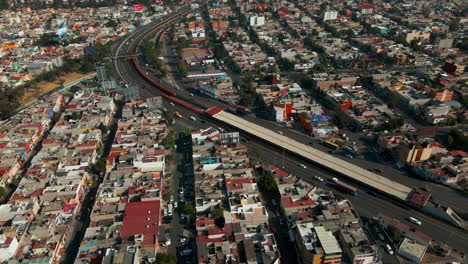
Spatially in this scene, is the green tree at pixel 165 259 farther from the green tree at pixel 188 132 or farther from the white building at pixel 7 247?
the green tree at pixel 188 132

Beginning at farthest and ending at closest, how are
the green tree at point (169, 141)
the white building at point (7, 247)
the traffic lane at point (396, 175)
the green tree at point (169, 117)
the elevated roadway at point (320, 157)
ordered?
1. the green tree at point (169, 117)
2. the green tree at point (169, 141)
3. the elevated roadway at point (320, 157)
4. the traffic lane at point (396, 175)
5. the white building at point (7, 247)

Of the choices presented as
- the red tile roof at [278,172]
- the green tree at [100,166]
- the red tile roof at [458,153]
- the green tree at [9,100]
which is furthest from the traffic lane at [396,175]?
the green tree at [9,100]

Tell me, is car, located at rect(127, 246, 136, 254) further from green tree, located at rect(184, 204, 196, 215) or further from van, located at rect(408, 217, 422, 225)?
van, located at rect(408, 217, 422, 225)

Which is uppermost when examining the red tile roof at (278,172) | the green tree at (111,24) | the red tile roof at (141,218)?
the green tree at (111,24)

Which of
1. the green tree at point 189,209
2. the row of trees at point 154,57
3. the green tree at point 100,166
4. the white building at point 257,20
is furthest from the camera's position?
the white building at point 257,20

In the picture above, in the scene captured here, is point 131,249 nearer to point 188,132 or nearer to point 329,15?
point 188,132

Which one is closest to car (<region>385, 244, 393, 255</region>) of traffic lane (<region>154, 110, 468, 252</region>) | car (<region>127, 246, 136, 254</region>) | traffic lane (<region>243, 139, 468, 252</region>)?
traffic lane (<region>243, 139, 468, 252</region>)

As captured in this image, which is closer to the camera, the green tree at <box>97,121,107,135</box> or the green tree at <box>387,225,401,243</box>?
the green tree at <box>387,225,401,243</box>
